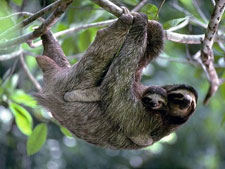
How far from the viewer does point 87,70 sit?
679cm

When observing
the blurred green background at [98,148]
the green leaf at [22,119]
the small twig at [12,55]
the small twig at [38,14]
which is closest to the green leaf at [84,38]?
the blurred green background at [98,148]

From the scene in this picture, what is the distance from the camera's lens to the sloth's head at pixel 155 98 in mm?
6797

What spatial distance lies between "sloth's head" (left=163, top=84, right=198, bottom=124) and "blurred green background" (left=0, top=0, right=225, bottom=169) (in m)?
2.16

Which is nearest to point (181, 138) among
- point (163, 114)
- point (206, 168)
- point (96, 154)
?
point (206, 168)

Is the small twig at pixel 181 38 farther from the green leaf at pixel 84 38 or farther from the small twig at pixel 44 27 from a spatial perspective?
the green leaf at pixel 84 38

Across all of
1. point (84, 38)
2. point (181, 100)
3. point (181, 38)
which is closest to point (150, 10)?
point (181, 38)

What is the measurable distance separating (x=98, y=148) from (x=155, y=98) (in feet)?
47.1

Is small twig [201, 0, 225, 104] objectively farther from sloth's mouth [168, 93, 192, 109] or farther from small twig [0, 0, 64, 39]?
small twig [0, 0, 64, 39]

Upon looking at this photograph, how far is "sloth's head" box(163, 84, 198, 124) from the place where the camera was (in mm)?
6754

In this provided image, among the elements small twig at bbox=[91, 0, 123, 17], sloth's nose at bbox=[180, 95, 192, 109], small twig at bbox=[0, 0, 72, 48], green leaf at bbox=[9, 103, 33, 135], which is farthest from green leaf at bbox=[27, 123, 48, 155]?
small twig at bbox=[91, 0, 123, 17]

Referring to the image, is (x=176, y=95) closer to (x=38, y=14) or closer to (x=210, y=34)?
(x=210, y=34)

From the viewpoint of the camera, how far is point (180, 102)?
6.77 metres

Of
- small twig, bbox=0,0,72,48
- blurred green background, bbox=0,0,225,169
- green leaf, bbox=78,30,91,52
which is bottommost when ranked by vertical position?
blurred green background, bbox=0,0,225,169

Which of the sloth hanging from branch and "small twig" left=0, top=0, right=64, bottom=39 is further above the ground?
"small twig" left=0, top=0, right=64, bottom=39
